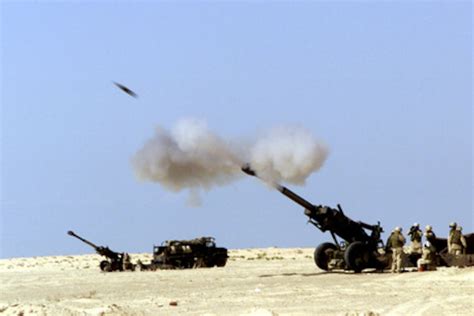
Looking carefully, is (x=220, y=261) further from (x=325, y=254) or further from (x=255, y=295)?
(x=255, y=295)

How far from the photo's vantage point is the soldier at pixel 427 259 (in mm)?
30578

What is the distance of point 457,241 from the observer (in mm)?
→ 30875

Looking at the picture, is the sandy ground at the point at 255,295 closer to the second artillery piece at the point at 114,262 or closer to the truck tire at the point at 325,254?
the truck tire at the point at 325,254

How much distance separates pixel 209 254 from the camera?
42531mm

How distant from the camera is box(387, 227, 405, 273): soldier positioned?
101 feet

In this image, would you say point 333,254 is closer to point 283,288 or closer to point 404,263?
point 404,263

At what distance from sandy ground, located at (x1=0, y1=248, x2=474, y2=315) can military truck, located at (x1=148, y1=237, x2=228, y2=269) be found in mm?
8297

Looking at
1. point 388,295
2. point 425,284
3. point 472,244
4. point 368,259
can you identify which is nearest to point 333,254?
point 368,259

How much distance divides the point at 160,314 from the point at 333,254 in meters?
13.6

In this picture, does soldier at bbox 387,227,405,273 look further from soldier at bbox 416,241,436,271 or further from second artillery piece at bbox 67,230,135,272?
second artillery piece at bbox 67,230,135,272

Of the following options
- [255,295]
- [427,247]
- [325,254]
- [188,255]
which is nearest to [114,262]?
[188,255]

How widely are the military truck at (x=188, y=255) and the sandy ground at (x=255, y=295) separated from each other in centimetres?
830

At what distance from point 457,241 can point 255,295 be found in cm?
1009

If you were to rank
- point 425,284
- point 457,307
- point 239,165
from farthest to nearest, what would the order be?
1. point 239,165
2. point 425,284
3. point 457,307
